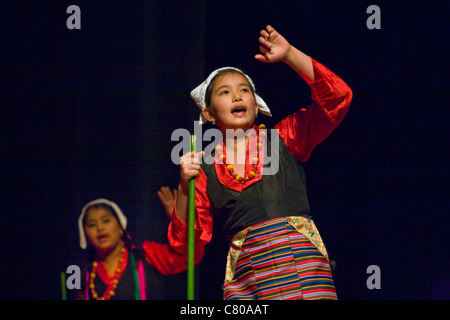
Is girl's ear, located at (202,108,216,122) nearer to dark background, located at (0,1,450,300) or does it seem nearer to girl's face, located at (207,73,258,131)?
girl's face, located at (207,73,258,131)

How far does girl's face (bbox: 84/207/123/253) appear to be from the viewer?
3.45 m

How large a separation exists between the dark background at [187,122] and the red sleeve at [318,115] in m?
0.75

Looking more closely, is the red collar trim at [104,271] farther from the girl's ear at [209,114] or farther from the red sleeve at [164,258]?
the girl's ear at [209,114]

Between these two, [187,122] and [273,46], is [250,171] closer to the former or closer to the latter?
[273,46]

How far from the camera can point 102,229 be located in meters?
3.45

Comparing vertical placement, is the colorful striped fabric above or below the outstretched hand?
below

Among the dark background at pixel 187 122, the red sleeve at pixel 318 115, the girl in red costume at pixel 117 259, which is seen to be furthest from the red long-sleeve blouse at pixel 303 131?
the girl in red costume at pixel 117 259

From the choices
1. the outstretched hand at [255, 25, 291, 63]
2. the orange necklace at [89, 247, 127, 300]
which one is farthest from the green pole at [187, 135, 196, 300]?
the orange necklace at [89, 247, 127, 300]

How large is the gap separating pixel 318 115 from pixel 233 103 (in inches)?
11.2

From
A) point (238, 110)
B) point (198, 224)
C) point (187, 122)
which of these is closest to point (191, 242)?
point (198, 224)

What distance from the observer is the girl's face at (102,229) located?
345cm

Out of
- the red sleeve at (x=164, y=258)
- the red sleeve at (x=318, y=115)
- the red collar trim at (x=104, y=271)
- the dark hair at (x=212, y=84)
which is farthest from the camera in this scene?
the red collar trim at (x=104, y=271)

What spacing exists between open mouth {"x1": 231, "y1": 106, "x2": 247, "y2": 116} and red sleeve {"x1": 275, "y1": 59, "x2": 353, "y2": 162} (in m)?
0.13

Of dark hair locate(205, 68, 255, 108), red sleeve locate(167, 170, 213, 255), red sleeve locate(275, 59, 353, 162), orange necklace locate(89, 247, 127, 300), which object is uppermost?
dark hair locate(205, 68, 255, 108)
